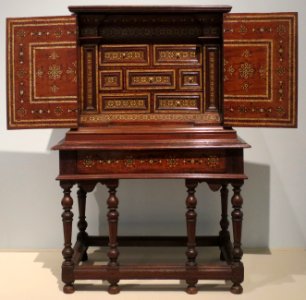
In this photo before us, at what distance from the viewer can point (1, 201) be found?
4074 millimetres

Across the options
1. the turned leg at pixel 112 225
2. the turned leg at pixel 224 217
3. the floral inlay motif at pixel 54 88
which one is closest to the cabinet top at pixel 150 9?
the floral inlay motif at pixel 54 88

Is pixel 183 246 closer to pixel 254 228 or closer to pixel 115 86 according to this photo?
pixel 254 228

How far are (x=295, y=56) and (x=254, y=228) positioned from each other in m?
1.52

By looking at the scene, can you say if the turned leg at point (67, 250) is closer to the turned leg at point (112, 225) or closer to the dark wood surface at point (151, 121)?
the dark wood surface at point (151, 121)

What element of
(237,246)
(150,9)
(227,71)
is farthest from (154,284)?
(150,9)

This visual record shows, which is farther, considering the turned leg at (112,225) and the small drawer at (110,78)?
the small drawer at (110,78)

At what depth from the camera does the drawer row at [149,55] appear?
327 cm

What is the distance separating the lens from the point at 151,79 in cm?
328

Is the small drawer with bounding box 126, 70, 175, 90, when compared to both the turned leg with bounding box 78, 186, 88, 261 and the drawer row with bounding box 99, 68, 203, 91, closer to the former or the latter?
the drawer row with bounding box 99, 68, 203, 91

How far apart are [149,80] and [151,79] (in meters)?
0.01

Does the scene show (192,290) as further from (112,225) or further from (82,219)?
(82,219)

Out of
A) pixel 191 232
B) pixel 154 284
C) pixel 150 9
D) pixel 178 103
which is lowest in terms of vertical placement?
pixel 154 284

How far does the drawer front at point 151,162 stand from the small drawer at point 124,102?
0.33 meters

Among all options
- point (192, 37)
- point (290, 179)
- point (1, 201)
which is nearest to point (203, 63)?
point (192, 37)
